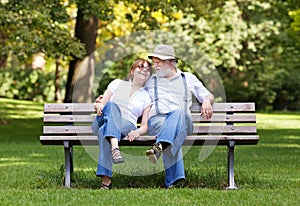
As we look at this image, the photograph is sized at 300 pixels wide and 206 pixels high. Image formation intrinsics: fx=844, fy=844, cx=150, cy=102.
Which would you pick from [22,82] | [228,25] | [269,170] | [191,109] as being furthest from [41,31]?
[22,82]

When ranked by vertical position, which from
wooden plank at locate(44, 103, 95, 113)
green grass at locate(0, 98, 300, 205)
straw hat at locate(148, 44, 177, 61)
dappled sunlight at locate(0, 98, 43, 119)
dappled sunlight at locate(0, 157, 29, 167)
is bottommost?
dappled sunlight at locate(0, 98, 43, 119)

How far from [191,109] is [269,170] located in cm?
221

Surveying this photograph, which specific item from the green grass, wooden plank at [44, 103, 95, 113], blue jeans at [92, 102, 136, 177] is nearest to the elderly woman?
blue jeans at [92, 102, 136, 177]

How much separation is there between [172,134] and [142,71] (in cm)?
87

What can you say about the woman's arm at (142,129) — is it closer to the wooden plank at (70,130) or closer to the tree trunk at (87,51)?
the wooden plank at (70,130)

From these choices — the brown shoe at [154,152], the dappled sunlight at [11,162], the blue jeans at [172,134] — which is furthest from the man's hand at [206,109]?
the dappled sunlight at [11,162]

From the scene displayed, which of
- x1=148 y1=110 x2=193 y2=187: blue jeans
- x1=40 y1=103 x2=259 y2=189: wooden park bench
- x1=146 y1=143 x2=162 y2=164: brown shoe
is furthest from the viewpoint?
x1=40 y1=103 x2=259 y2=189: wooden park bench

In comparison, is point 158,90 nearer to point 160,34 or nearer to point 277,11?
point 160,34

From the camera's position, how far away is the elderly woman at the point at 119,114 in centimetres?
805

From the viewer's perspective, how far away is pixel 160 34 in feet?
69.8

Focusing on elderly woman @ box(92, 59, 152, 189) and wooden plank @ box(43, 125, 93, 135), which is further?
wooden plank @ box(43, 125, 93, 135)

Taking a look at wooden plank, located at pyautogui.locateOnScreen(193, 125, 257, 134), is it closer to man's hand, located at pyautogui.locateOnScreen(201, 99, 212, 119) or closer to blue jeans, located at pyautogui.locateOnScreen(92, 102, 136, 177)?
man's hand, located at pyautogui.locateOnScreen(201, 99, 212, 119)

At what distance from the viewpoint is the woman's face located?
8.52 m

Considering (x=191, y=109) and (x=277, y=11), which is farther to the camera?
(x=277, y=11)
